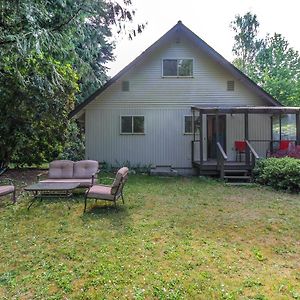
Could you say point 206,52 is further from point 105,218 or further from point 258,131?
point 105,218

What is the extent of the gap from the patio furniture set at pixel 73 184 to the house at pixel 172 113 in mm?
5195

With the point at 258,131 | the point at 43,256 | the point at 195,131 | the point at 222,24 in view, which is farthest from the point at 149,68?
the point at 222,24

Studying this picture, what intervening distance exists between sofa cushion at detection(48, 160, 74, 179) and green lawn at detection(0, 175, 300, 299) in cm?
138

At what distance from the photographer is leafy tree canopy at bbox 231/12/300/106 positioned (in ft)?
121

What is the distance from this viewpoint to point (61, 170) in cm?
995

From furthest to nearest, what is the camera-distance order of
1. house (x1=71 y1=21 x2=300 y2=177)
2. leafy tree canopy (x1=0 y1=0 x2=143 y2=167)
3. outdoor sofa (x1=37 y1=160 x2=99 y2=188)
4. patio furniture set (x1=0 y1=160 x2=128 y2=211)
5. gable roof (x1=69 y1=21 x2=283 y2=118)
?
house (x1=71 y1=21 x2=300 y2=177) < gable roof (x1=69 y1=21 x2=283 y2=118) < outdoor sofa (x1=37 y1=160 x2=99 y2=188) < leafy tree canopy (x1=0 y1=0 x2=143 y2=167) < patio furniture set (x1=0 y1=160 x2=128 y2=211)

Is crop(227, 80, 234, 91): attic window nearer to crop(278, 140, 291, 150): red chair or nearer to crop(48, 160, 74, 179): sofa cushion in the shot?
crop(278, 140, 291, 150): red chair

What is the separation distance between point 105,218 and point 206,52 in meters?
10.0

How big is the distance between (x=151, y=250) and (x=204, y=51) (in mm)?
11307

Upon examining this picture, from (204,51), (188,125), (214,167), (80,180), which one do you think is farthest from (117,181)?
(204,51)

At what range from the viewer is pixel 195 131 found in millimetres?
14922

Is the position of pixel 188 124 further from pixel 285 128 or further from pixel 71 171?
pixel 71 171

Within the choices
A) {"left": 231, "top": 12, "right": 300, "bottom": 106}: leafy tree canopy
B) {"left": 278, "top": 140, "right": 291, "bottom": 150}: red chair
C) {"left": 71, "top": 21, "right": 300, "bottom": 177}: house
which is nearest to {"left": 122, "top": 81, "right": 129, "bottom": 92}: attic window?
{"left": 71, "top": 21, "right": 300, "bottom": 177}: house

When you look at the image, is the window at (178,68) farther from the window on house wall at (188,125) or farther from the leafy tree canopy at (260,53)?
the leafy tree canopy at (260,53)
